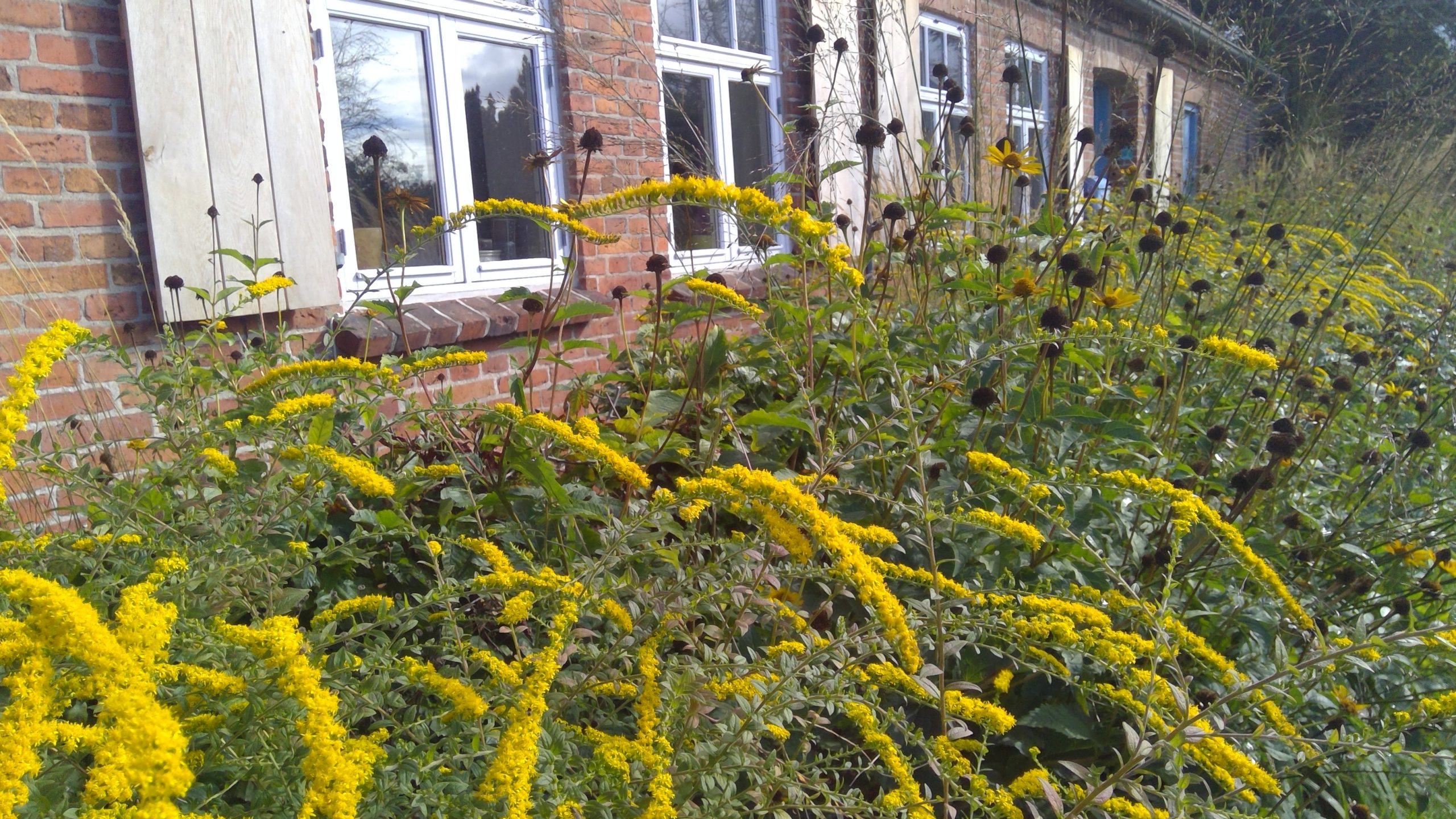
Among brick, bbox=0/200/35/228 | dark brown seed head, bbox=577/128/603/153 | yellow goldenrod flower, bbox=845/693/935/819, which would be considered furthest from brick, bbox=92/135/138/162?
yellow goldenrod flower, bbox=845/693/935/819

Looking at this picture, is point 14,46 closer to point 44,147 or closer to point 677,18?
point 44,147

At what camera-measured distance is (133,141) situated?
249cm

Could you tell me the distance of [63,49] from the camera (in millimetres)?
2346

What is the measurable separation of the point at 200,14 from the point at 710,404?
6.07 ft

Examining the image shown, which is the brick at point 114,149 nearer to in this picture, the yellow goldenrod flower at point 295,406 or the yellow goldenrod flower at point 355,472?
the yellow goldenrod flower at point 295,406

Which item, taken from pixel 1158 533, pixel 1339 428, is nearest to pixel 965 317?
pixel 1158 533

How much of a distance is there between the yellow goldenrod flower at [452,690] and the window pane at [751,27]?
4316 mm

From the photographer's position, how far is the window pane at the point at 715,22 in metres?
4.52

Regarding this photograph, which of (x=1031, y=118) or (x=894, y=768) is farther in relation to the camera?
(x=1031, y=118)

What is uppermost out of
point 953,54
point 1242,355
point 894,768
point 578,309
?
point 953,54

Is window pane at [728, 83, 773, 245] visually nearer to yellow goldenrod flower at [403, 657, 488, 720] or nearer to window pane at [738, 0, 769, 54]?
window pane at [738, 0, 769, 54]

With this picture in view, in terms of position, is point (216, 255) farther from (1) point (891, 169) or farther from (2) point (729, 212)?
(1) point (891, 169)

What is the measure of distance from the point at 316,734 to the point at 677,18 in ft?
13.9

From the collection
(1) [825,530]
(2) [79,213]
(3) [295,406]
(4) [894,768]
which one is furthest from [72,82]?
(4) [894,768]
